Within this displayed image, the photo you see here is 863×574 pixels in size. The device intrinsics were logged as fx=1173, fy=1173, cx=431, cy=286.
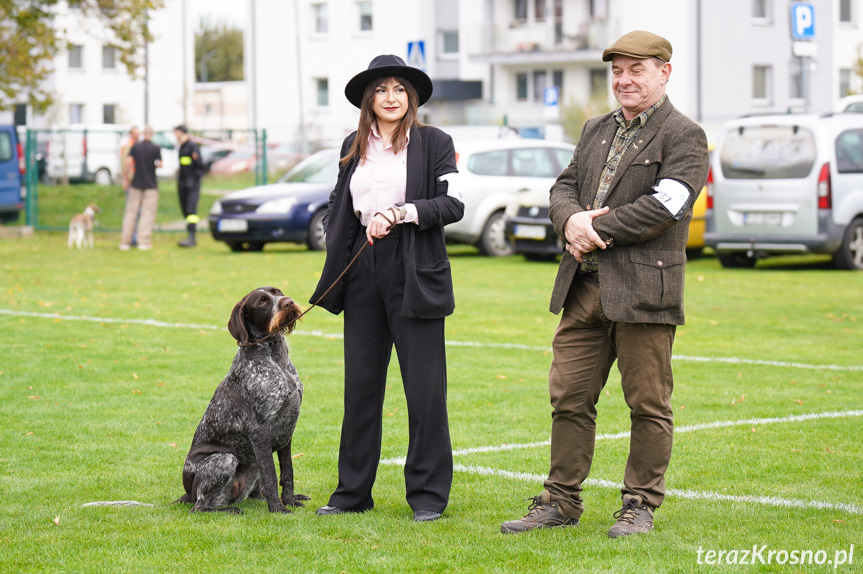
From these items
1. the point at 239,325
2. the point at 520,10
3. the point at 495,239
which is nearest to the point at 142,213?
the point at 495,239

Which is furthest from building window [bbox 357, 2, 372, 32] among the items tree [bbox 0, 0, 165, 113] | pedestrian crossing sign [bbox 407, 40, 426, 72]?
pedestrian crossing sign [bbox 407, 40, 426, 72]

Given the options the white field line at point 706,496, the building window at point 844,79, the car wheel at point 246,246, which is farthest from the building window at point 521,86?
the white field line at point 706,496

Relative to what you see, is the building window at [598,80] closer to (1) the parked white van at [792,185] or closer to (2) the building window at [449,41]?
(2) the building window at [449,41]

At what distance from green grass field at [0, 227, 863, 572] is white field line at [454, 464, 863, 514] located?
0.02 meters

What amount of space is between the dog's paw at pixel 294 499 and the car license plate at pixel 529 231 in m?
12.8

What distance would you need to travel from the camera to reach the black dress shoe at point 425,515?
533cm

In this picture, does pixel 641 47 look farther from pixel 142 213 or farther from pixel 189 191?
pixel 189 191

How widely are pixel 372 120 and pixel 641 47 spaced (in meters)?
1.30

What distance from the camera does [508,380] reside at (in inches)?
352

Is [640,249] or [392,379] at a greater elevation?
[640,249]

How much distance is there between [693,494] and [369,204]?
84.0 inches

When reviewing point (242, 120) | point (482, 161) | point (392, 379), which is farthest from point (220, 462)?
point (242, 120)

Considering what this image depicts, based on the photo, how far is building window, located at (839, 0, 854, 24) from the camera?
5200cm

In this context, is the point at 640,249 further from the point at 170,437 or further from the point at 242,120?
the point at 242,120
